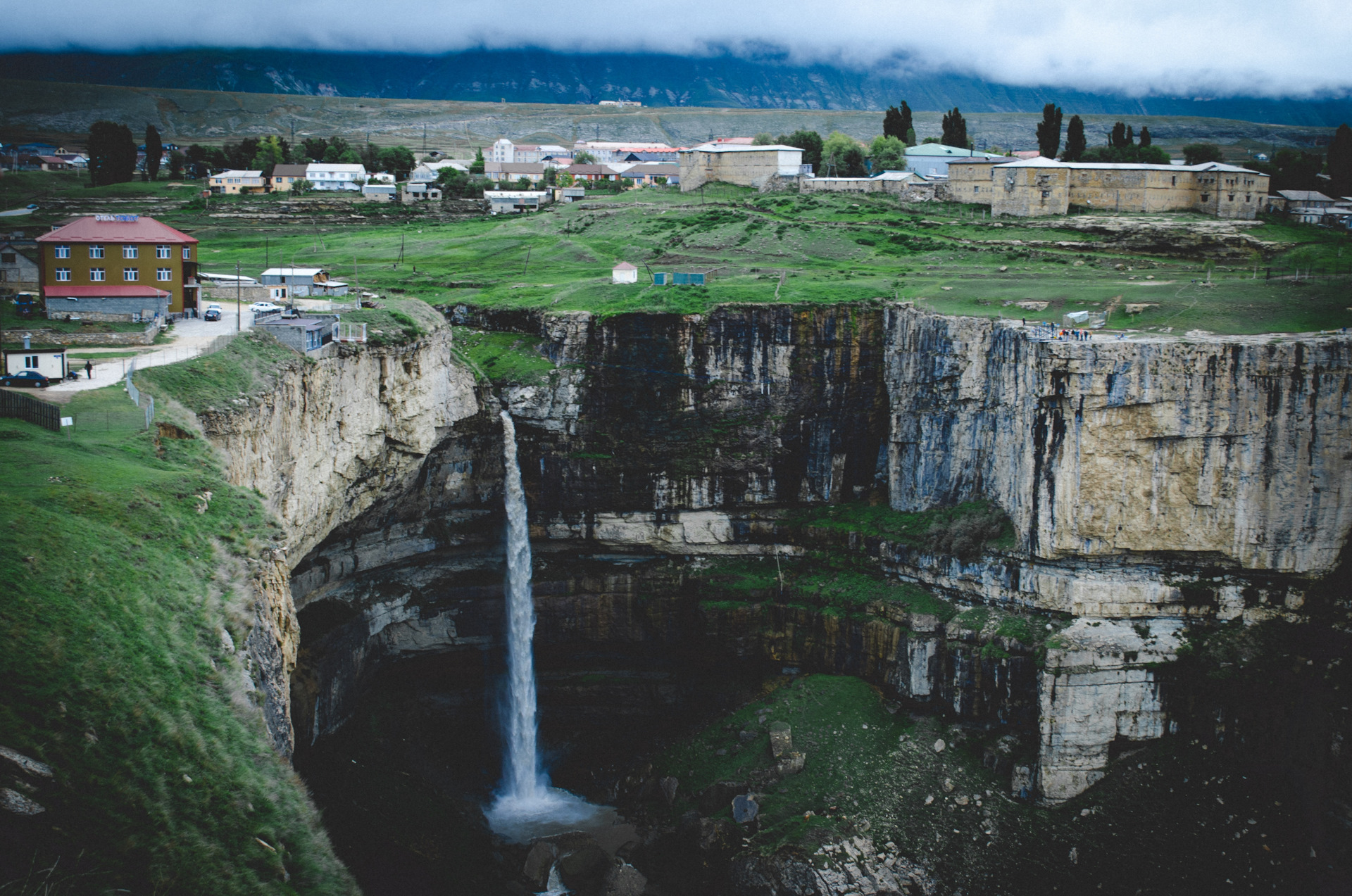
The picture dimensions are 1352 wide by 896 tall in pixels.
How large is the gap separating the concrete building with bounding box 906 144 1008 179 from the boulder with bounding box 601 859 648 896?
7974 cm

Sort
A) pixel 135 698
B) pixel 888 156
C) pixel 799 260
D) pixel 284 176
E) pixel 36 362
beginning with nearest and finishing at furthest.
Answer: pixel 135 698
pixel 36 362
pixel 799 260
pixel 888 156
pixel 284 176

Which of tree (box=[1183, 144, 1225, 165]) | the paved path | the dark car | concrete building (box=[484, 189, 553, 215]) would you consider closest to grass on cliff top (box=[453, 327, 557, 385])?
the paved path

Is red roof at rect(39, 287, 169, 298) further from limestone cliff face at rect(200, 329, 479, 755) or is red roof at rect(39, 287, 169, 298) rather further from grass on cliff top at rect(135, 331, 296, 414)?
limestone cliff face at rect(200, 329, 479, 755)

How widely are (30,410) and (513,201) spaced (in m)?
77.8

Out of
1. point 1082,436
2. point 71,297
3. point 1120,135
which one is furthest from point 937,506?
point 1120,135

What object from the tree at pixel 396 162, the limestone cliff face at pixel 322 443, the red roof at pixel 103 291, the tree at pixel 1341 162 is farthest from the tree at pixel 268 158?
the tree at pixel 1341 162

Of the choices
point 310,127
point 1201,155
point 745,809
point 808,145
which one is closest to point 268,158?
point 808,145

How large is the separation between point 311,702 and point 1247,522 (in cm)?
4193

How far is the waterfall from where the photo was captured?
2028 inches

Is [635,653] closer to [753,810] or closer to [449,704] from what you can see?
[449,704]

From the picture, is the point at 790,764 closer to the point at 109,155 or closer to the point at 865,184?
the point at 865,184

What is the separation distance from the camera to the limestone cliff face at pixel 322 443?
25172 mm

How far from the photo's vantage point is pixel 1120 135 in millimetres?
107375

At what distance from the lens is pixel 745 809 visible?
42.7 metres
